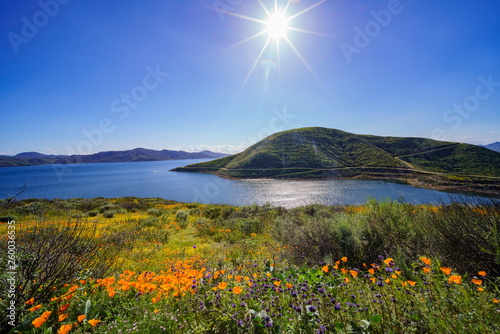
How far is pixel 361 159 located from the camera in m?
70.4

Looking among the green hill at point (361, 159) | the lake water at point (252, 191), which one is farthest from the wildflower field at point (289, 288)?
the green hill at point (361, 159)

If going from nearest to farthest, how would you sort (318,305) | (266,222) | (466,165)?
(318,305) → (266,222) → (466,165)

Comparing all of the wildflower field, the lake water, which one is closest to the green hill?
the lake water

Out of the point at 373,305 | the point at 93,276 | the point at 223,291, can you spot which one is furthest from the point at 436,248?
the point at 93,276

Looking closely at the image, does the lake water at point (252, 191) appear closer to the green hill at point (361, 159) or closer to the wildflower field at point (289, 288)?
the wildflower field at point (289, 288)

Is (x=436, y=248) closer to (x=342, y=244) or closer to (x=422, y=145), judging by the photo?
(x=342, y=244)

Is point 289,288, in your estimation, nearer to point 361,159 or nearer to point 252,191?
point 252,191

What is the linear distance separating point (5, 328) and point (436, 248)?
641 centimetres

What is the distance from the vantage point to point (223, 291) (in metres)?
2.52

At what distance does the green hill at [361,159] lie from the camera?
57.8 m

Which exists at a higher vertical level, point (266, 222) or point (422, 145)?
point (422, 145)

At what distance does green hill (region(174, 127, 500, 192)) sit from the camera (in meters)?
57.8

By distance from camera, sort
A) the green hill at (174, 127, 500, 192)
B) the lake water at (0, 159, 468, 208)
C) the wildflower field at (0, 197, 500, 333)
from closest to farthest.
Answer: the wildflower field at (0, 197, 500, 333) < the lake water at (0, 159, 468, 208) < the green hill at (174, 127, 500, 192)

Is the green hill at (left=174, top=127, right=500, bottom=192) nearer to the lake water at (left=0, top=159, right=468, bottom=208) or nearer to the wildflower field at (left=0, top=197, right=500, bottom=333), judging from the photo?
the lake water at (left=0, top=159, right=468, bottom=208)
